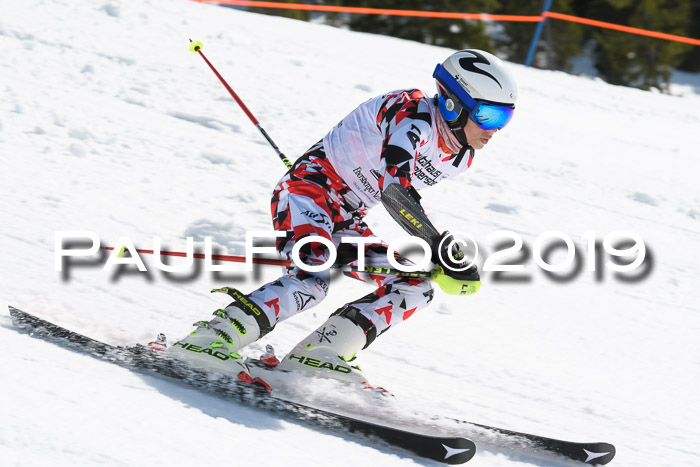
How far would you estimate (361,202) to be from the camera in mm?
3531

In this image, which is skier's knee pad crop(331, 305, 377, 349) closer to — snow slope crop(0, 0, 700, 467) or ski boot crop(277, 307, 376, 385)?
ski boot crop(277, 307, 376, 385)

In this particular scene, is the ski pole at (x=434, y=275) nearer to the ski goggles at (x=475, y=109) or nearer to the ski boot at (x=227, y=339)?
the ski boot at (x=227, y=339)

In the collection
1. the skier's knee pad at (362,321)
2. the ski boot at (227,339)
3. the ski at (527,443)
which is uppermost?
the skier's knee pad at (362,321)

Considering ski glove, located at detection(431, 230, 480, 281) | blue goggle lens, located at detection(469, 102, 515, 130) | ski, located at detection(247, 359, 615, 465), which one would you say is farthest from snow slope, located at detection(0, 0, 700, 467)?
blue goggle lens, located at detection(469, 102, 515, 130)

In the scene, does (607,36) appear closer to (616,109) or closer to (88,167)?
(616,109)

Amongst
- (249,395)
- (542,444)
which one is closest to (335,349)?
(249,395)

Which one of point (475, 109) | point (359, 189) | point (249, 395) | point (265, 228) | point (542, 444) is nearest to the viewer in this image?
point (249, 395)

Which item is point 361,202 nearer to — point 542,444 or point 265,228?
point 542,444

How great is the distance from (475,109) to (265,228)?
207 cm

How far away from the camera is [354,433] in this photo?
2828mm

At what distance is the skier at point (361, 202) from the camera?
9.84 feet

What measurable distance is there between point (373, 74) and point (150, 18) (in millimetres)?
2526

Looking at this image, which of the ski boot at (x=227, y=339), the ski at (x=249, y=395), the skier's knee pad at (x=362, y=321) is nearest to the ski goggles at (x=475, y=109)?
the skier's knee pad at (x=362, y=321)

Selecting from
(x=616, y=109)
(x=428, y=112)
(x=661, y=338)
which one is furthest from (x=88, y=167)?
(x=616, y=109)
